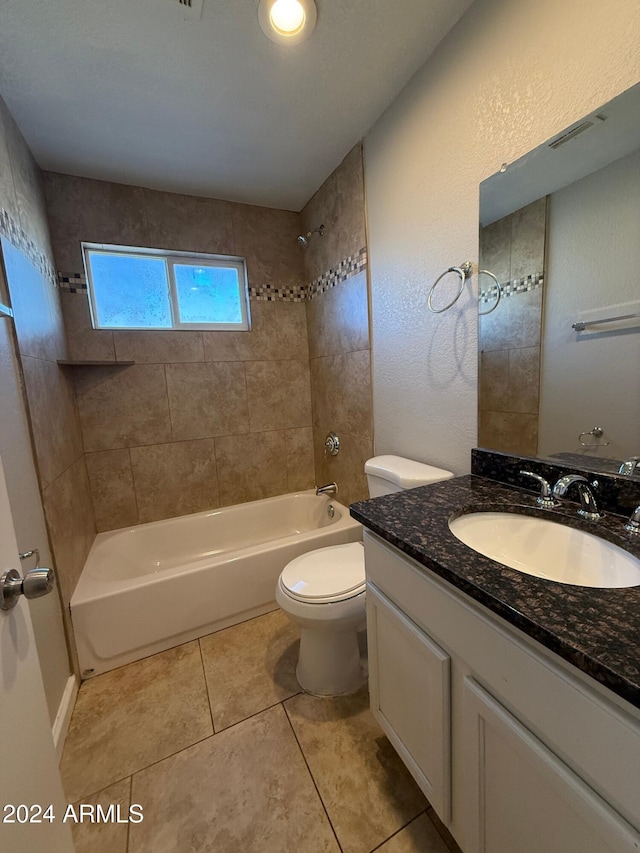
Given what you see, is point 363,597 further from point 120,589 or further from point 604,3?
point 604,3

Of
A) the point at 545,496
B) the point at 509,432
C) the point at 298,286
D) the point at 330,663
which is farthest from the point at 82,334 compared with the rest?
the point at 545,496

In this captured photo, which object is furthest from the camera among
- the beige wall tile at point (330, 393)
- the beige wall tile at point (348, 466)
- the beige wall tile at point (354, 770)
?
the beige wall tile at point (330, 393)

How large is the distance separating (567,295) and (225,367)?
1972mm

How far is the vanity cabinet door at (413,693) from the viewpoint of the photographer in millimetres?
779

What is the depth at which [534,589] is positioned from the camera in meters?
0.62

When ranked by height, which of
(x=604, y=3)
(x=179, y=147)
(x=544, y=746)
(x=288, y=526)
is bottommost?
(x=288, y=526)

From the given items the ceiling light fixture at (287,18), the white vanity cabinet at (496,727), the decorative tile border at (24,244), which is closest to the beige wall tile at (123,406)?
the decorative tile border at (24,244)

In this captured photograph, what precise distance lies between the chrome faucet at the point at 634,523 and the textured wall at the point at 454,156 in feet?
1.85

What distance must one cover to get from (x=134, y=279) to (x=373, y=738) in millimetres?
2707

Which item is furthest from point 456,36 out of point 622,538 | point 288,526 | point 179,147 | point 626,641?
point 288,526

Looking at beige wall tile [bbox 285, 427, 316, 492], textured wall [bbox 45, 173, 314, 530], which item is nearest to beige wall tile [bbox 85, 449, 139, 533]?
textured wall [bbox 45, 173, 314, 530]

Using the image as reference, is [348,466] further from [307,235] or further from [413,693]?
[307,235]

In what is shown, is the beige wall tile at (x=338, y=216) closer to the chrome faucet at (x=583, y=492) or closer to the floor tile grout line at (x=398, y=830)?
the chrome faucet at (x=583, y=492)

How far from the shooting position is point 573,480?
0.94m
